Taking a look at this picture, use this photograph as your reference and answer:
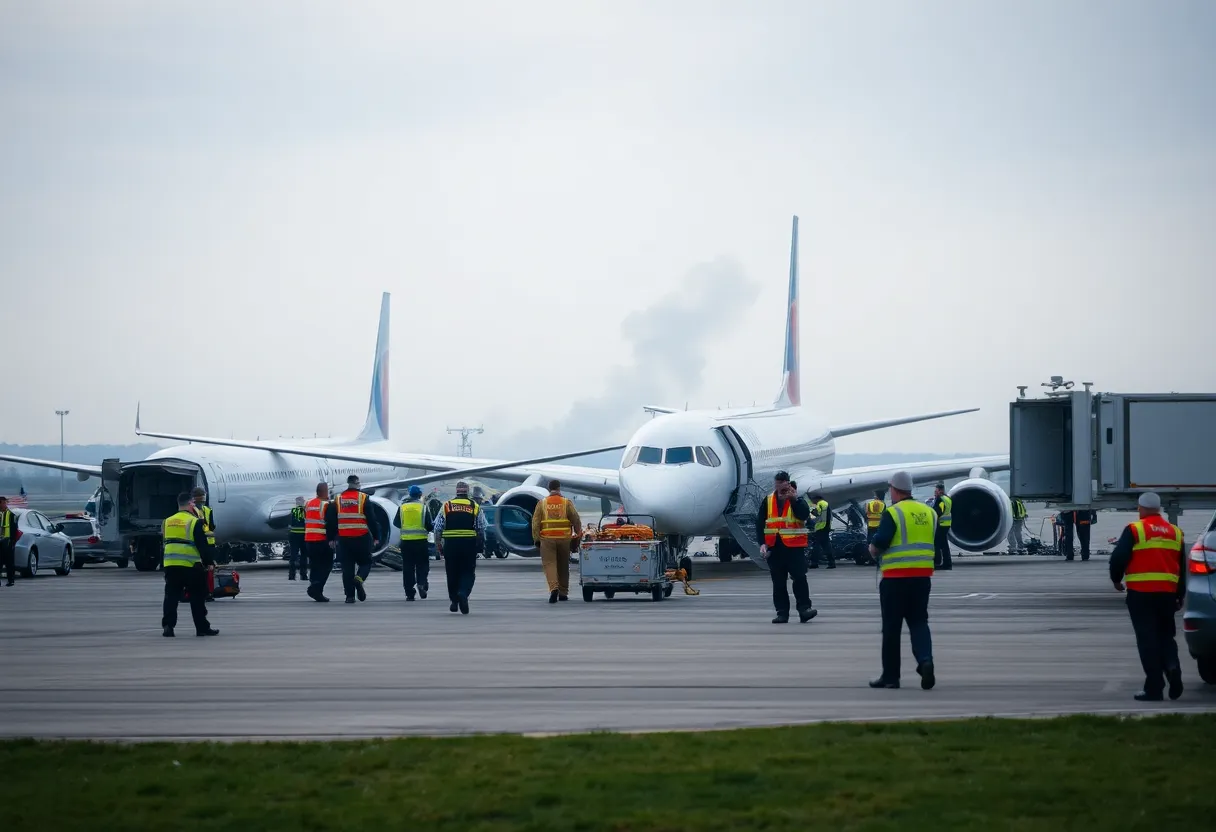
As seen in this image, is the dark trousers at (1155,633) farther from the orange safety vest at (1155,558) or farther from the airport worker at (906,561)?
the airport worker at (906,561)

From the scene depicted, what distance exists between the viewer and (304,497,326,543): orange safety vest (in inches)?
1017

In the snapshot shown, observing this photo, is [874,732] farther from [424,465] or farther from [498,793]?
[424,465]

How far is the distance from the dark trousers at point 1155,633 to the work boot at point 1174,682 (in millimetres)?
35

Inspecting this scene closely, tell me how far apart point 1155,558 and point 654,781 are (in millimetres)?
5846

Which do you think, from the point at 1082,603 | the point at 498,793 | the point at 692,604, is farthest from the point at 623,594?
the point at 498,793

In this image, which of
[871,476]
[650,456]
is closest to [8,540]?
[650,456]

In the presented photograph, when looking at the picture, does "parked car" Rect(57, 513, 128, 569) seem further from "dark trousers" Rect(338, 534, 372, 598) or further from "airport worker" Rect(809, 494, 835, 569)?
"airport worker" Rect(809, 494, 835, 569)

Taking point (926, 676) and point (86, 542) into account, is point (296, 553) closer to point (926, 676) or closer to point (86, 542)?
point (86, 542)

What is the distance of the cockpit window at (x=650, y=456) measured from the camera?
3225 cm

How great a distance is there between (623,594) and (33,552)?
51.6 feet

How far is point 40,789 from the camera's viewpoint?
8305mm

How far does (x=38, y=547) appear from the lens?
36438mm

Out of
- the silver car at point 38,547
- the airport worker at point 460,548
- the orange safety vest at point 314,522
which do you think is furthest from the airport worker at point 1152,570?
the silver car at point 38,547

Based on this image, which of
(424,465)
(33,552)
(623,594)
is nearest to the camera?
(623,594)
